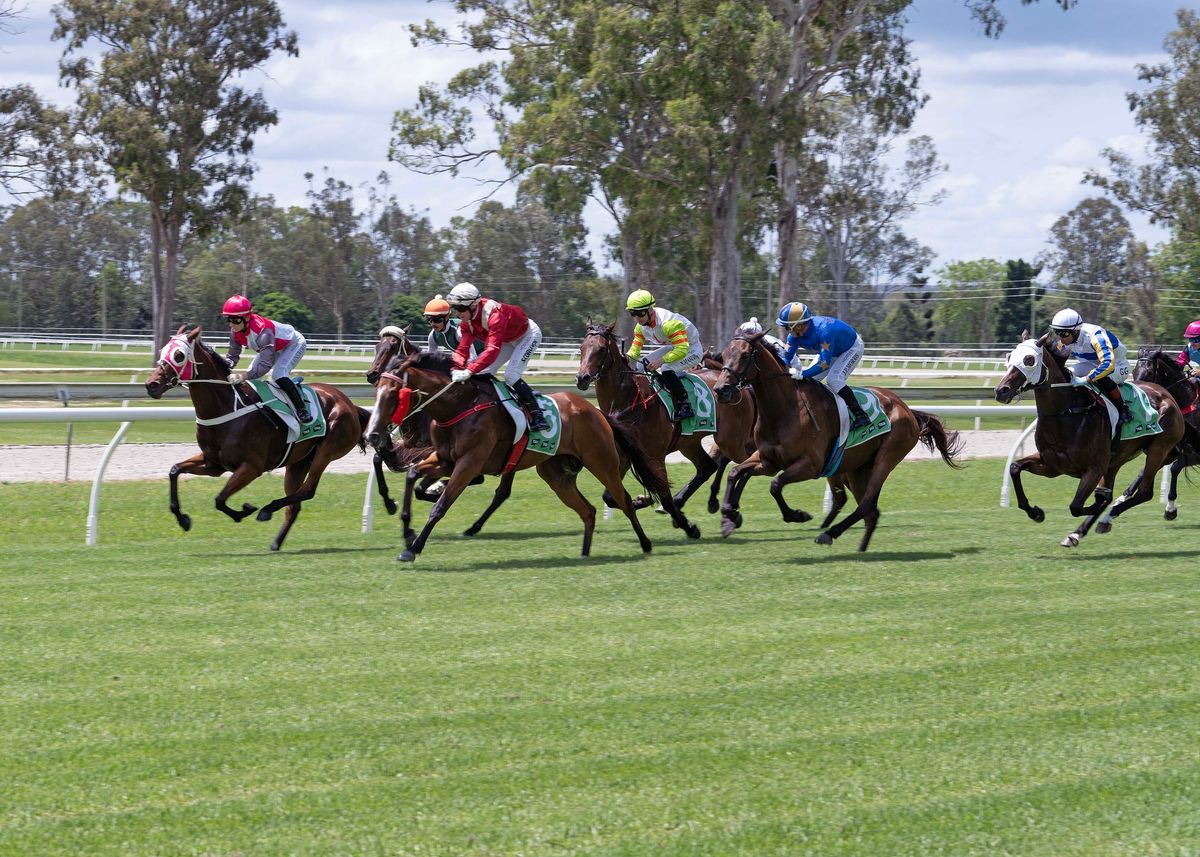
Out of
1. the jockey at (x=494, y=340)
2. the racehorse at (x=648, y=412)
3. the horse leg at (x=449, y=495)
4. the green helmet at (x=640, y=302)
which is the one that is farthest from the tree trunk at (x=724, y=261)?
the horse leg at (x=449, y=495)

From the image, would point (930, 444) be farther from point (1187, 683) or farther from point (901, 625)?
point (1187, 683)

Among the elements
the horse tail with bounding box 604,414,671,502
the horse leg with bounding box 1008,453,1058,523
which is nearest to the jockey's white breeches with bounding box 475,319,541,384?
the horse tail with bounding box 604,414,671,502

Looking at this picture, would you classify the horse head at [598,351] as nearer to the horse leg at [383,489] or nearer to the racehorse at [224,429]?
the horse leg at [383,489]

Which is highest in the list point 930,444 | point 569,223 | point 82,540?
point 569,223

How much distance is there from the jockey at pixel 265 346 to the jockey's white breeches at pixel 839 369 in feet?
12.6

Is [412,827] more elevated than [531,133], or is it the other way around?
[531,133]

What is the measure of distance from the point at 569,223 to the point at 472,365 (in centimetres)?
3364

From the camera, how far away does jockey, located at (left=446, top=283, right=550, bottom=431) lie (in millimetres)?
9312

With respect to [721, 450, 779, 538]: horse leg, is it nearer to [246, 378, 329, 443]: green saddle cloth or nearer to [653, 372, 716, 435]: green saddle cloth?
[653, 372, 716, 435]: green saddle cloth

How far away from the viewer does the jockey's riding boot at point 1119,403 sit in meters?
10.8

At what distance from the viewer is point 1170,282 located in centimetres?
6172

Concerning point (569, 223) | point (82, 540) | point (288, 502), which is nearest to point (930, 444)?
point (288, 502)

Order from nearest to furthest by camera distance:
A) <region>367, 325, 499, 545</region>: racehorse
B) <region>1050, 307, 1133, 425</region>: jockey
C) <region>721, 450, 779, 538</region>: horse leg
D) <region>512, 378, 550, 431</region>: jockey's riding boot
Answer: <region>512, 378, 550, 431</region>: jockey's riding boot → <region>367, 325, 499, 545</region>: racehorse → <region>721, 450, 779, 538</region>: horse leg → <region>1050, 307, 1133, 425</region>: jockey

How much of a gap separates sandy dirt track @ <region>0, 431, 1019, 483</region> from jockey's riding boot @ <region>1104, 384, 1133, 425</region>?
6724 millimetres
